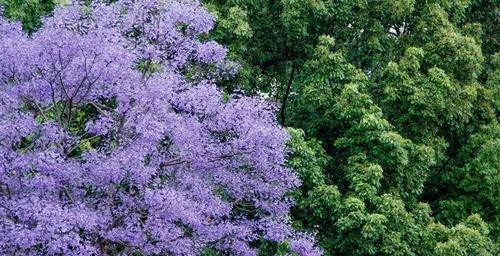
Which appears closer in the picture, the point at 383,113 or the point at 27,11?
the point at 27,11

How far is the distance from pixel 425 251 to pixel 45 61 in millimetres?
6555

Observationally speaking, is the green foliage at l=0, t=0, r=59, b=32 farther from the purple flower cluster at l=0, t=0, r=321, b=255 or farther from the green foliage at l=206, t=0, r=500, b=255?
the green foliage at l=206, t=0, r=500, b=255

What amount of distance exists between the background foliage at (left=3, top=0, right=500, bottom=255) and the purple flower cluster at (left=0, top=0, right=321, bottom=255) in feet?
3.92

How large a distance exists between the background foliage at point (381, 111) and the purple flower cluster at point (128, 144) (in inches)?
47.1

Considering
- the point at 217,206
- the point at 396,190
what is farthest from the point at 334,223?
the point at 217,206

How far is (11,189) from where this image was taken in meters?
11.6

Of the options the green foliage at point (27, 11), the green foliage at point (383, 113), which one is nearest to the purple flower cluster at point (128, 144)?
the green foliage at point (383, 113)

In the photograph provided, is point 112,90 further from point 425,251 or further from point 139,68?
point 425,251

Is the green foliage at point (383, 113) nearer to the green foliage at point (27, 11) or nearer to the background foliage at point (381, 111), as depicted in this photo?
the background foliage at point (381, 111)

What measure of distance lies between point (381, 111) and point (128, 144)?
178 inches

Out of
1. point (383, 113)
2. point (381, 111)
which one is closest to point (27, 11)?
point (381, 111)

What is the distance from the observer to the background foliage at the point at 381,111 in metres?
13.6

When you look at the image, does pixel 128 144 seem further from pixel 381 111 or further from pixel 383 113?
pixel 383 113

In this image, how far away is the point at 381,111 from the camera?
14109 mm
